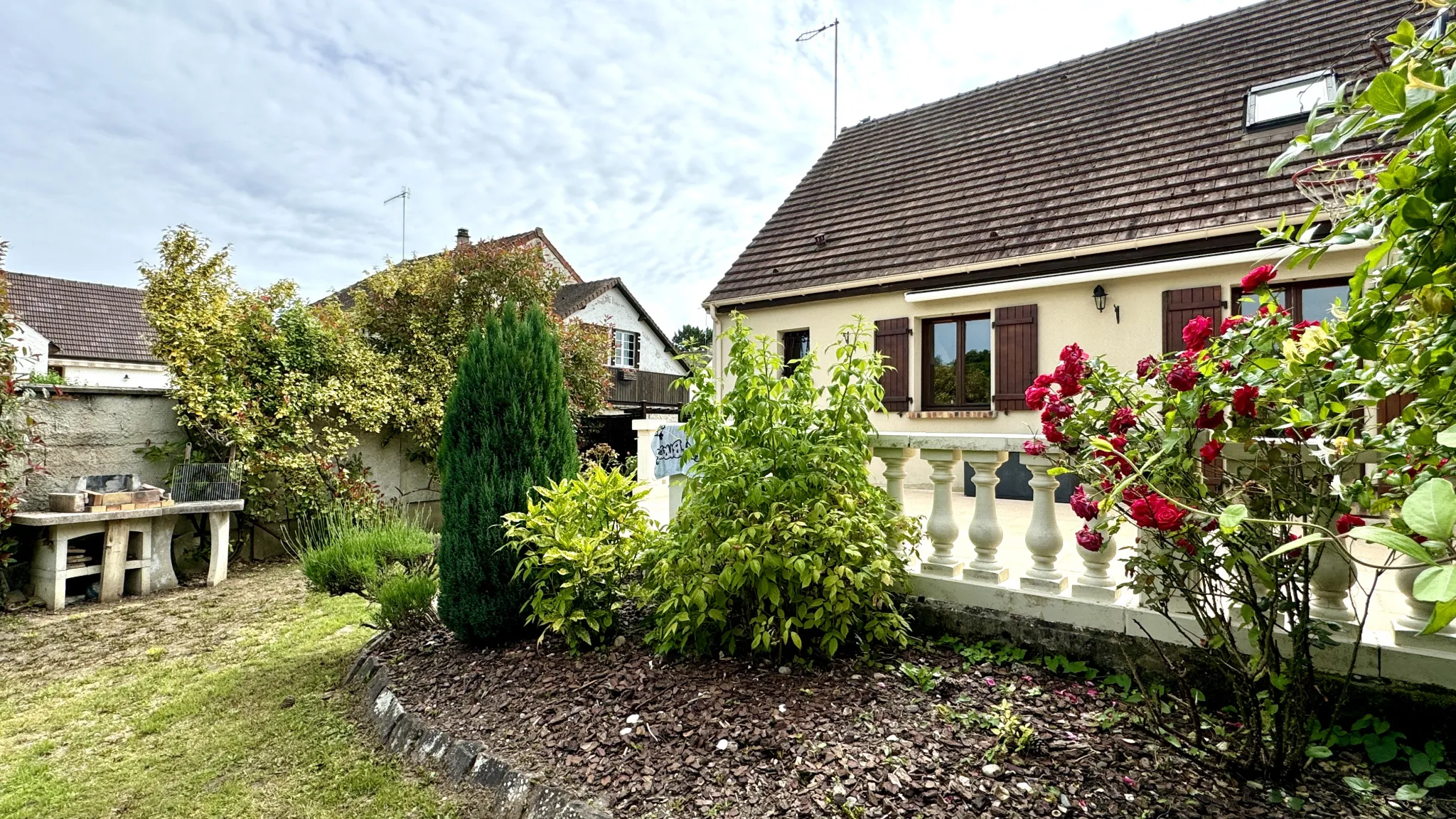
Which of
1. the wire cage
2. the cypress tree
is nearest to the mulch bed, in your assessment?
the cypress tree

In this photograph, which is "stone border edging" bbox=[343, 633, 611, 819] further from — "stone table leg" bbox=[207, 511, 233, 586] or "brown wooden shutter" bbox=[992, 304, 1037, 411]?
"brown wooden shutter" bbox=[992, 304, 1037, 411]

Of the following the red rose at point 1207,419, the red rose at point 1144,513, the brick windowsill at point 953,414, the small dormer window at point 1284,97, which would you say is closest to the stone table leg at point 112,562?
the red rose at point 1144,513

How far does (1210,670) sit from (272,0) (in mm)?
6960

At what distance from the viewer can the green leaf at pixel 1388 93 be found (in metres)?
0.85

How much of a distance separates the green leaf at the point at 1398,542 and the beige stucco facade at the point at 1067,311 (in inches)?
232

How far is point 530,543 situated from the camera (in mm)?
3008

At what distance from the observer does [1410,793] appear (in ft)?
5.43

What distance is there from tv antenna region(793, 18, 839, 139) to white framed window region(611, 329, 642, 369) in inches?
372

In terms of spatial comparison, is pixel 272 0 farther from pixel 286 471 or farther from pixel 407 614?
pixel 407 614

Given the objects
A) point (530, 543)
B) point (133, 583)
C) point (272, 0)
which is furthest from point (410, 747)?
point (272, 0)

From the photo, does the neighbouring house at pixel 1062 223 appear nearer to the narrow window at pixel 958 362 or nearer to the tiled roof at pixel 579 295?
the narrow window at pixel 958 362

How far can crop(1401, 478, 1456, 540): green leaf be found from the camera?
25.8 inches

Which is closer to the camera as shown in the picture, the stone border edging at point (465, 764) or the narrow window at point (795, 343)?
the stone border edging at point (465, 764)

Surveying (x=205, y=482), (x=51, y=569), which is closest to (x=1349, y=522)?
(x=205, y=482)
